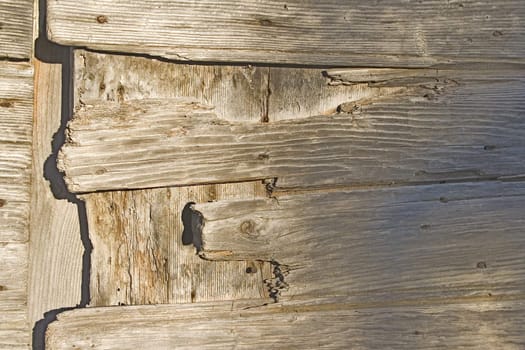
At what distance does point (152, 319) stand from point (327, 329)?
0.44m

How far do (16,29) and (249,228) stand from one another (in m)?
0.73

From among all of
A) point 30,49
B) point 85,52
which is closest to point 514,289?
point 85,52

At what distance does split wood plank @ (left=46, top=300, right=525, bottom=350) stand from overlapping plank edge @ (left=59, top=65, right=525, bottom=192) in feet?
1.04

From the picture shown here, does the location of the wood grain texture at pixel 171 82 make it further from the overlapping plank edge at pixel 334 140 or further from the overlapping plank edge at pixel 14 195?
the overlapping plank edge at pixel 14 195

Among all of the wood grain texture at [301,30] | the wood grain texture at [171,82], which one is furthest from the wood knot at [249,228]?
the wood grain texture at [301,30]

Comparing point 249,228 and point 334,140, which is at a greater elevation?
point 334,140

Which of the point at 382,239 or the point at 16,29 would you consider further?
the point at 382,239

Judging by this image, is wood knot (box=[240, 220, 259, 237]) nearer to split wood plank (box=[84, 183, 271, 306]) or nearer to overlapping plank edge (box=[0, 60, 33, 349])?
split wood plank (box=[84, 183, 271, 306])

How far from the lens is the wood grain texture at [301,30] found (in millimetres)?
1696

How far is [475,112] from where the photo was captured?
1855 millimetres

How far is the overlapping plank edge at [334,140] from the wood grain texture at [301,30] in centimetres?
6

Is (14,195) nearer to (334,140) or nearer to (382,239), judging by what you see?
(334,140)

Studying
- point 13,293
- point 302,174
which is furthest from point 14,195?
point 302,174

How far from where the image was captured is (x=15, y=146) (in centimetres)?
173
